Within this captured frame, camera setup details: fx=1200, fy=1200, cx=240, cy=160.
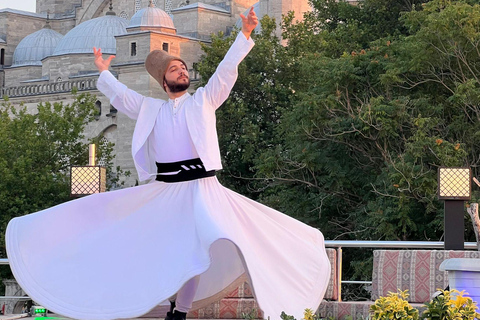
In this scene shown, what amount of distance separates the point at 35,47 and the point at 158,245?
2293 inches

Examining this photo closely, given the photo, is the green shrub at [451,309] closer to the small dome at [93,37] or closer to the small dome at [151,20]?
the small dome at [151,20]

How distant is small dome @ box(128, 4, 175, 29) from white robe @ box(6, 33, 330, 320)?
44.2 metres

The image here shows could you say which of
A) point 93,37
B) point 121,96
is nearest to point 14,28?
point 93,37

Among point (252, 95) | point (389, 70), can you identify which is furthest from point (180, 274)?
point (252, 95)

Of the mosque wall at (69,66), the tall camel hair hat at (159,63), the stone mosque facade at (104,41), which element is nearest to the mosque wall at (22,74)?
the stone mosque facade at (104,41)

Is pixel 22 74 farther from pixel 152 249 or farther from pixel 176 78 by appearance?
pixel 152 249

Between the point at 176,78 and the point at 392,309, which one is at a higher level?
the point at 176,78

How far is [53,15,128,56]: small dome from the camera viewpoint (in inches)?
2330

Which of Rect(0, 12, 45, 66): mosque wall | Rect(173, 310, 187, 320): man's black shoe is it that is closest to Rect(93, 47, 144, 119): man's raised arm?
Rect(173, 310, 187, 320): man's black shoe

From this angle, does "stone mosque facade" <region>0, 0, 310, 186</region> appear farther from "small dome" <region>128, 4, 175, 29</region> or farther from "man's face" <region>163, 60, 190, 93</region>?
"man's face" <region>163, 60, 190, 93</region>

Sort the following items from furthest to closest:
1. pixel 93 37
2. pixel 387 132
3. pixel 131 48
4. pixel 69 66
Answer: pixel 93 37 → pixel 69 66 → pixel 131 48 → pixel 387 132

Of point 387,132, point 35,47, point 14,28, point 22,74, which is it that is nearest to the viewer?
point 387,132

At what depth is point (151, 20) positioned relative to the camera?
51.7 m

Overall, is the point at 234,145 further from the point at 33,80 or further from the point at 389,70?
the point at 33,80
